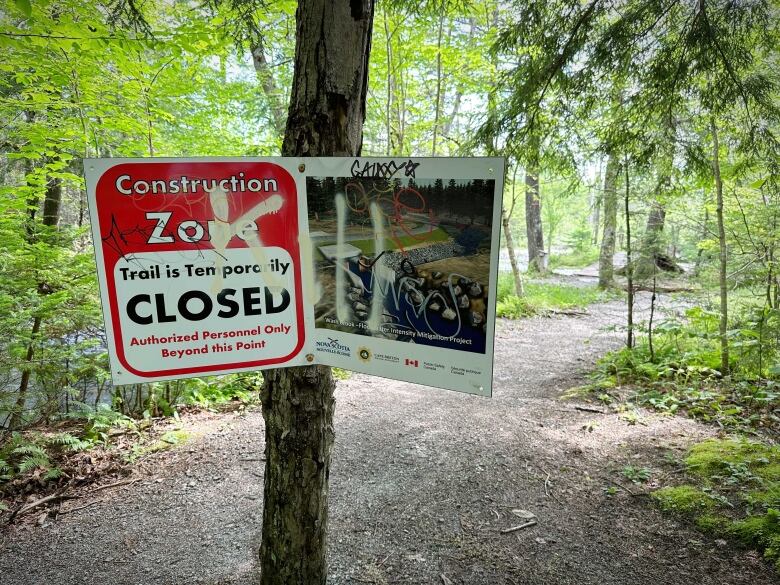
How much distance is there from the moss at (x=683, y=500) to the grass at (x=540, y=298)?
23.0 feet

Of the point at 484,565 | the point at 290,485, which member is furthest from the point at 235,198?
the point at 484,565

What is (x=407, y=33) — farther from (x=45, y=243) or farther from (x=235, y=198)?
(x=235, y=198)

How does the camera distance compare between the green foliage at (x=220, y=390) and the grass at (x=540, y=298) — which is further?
the grass at (x=540, y=298)

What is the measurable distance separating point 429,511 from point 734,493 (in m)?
2.28

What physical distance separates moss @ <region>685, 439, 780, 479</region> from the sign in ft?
10.8

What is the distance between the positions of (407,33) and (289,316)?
25.9ft

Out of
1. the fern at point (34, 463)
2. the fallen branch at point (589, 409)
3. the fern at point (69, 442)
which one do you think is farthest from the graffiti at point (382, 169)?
the fallen branch at point (589, 409)

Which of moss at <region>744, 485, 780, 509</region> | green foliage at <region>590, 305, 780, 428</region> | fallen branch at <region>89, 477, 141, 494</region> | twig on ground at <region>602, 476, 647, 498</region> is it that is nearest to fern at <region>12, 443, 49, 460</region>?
fallen branch at <region>89, 477, 141, 494</region>

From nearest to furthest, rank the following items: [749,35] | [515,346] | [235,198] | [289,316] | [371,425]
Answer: [235,198]
[289,316]
[749,35]
[371,425]
[515,346]

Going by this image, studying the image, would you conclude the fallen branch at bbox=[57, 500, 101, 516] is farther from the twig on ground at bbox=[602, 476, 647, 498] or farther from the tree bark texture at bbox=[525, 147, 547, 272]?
the tree bark texture at bbox=[525, 147, 547, 272]

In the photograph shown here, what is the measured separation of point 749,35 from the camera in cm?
334

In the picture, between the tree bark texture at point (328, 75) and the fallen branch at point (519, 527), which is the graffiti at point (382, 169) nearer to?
the tree bark texture at point (328, 75)

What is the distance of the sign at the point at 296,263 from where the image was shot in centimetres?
143

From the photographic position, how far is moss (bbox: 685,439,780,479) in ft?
11.2
